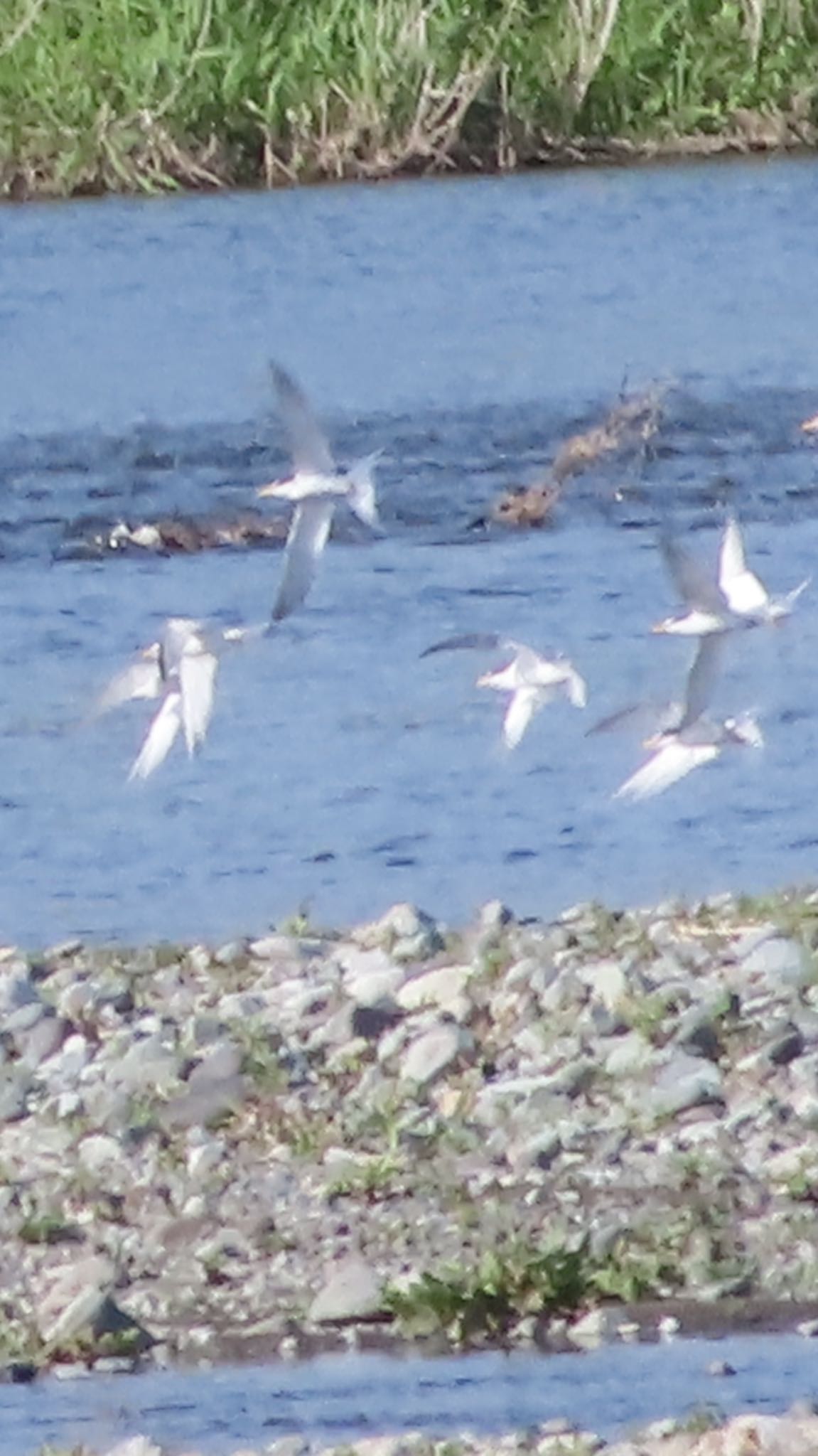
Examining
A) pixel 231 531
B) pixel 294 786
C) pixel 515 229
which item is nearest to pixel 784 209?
pixel 515 229

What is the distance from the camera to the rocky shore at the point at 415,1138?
5793 millimetres

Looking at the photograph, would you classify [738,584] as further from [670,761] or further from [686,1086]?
[686,1086]

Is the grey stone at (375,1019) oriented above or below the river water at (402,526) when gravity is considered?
below

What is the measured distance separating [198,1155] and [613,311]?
480 inches

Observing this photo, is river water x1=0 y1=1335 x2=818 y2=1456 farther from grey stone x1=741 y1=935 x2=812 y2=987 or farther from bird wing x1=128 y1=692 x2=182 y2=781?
bird wing x1=128 y1=692 x2=182 y2=781

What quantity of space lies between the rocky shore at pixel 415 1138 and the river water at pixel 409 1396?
0.26ft

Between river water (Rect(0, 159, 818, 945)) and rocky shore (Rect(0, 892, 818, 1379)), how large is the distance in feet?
3.69

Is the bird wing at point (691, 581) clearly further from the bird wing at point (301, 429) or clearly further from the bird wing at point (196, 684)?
the bird wing at point (196, 684)

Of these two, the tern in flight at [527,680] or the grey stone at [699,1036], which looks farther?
the tern in flight at [527,680]

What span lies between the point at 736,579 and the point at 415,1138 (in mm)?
1508

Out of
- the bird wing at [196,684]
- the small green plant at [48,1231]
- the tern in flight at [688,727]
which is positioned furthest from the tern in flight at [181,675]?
the small green plant at [48,1231]

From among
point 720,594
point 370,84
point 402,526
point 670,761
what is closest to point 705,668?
point 720,594

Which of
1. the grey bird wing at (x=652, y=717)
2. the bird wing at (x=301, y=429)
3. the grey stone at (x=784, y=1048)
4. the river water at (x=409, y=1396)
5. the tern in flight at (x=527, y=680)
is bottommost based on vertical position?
the river water at (x=409, y=1396)

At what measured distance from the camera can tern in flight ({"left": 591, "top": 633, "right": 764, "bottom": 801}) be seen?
7605mm
